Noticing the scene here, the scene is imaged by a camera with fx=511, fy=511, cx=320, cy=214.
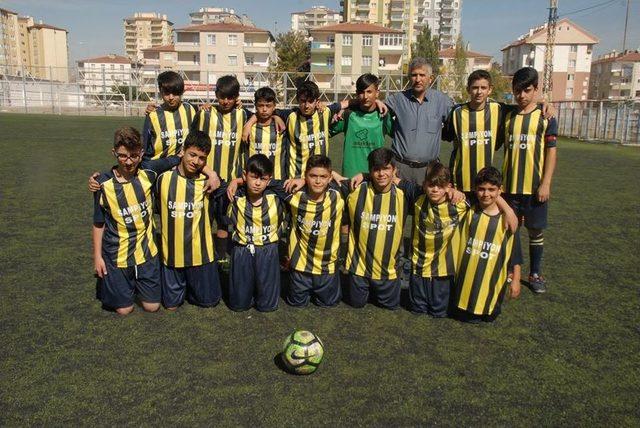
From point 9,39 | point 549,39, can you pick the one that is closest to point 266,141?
point 549,39

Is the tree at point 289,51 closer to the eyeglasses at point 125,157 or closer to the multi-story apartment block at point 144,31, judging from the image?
the eyeglasses at point 125,157

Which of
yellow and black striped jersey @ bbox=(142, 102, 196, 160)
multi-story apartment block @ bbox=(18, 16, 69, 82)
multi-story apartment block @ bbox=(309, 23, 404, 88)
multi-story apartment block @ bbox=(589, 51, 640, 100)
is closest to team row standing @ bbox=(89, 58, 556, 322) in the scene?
yellow and black striped jersey @ bbox=(142, 102, 196, 160)

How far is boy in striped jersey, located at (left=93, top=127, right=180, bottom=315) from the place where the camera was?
368 centimetres

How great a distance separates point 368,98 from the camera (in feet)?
14.1

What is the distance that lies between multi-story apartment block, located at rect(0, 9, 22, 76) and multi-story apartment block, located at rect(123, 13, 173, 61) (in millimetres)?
29215

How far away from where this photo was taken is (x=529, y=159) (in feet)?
13.5

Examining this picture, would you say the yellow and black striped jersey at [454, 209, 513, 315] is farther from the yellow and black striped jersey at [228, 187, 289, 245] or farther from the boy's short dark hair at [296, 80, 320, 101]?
the boy's short dark hair at [296, 80, 320, 101]

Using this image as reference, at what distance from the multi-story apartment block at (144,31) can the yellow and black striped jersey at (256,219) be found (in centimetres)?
13599

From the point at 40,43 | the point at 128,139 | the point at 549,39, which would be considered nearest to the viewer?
the point at 128,139

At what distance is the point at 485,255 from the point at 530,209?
2.87 ft

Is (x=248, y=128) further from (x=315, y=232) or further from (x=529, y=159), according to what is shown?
(x=529, y=159)

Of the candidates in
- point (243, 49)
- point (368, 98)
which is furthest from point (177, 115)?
point (243, 49)

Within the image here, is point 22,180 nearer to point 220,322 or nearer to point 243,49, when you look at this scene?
point 220,322

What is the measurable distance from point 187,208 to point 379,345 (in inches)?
67.0
